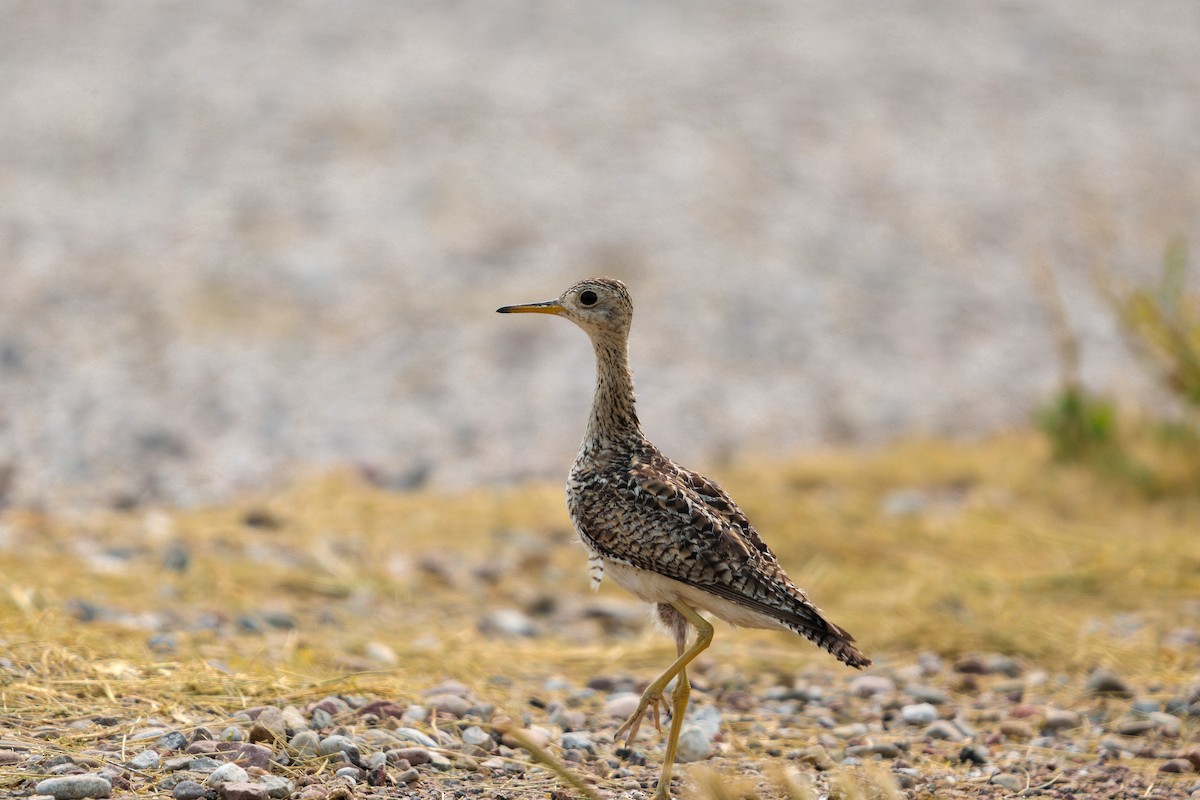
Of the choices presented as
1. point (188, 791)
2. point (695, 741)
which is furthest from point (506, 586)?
point (188, 791)

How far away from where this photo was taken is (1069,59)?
2017 cm

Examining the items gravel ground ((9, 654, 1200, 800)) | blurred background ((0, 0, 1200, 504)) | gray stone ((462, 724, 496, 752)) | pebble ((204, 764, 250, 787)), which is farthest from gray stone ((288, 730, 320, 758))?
blurred background ((0, 0, 1200, 504))

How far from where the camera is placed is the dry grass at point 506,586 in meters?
6.52

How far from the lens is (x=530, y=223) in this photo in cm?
1505

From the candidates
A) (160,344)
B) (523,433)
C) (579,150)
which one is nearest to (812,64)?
(579,150)

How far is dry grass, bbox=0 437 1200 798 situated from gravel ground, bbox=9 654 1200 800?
208 millimetres

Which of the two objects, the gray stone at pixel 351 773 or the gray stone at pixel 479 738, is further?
the gray stone at pixel 479 738

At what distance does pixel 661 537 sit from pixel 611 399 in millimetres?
856

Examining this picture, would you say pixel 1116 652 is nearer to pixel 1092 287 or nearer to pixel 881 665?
pixel 881 665

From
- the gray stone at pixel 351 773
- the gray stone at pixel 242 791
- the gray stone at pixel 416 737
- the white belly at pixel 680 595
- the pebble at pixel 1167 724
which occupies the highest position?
the pebble at pixel 1167 724

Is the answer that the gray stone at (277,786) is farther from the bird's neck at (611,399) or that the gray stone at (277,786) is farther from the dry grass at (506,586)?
the bird's neck at (611,399)

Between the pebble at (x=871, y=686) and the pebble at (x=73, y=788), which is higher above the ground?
the pebble at (x=871, y=686)

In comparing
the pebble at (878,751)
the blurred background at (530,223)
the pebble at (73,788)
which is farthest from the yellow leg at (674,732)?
the blurred background at (530,223)

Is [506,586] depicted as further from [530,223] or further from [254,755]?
[530,223]
